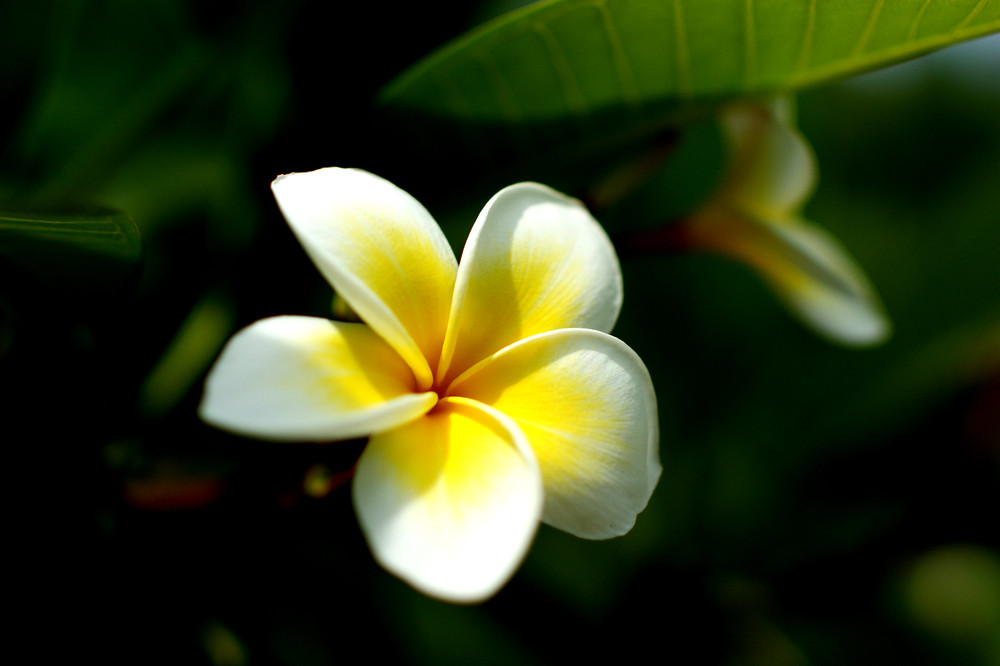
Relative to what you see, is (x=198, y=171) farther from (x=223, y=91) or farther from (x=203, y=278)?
(x=203, y=278)

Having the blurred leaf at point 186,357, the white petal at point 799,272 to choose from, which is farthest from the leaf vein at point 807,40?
the blurred leaf at point 186,357

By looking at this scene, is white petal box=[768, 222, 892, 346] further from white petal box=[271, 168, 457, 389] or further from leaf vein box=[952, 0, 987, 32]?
white petal box=[271, 168, 457, 389]

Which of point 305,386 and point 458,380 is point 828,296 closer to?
point 458,380

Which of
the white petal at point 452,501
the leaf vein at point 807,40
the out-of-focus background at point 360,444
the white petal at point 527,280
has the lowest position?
the out-of-focus background at point 360,444

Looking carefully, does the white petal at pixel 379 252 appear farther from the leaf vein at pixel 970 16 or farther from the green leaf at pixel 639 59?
the leaf vein at pixel 970 16

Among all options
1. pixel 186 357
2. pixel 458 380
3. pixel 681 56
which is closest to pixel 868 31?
pixel 681 56

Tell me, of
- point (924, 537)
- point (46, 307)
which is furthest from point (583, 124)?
point (924, 537)
